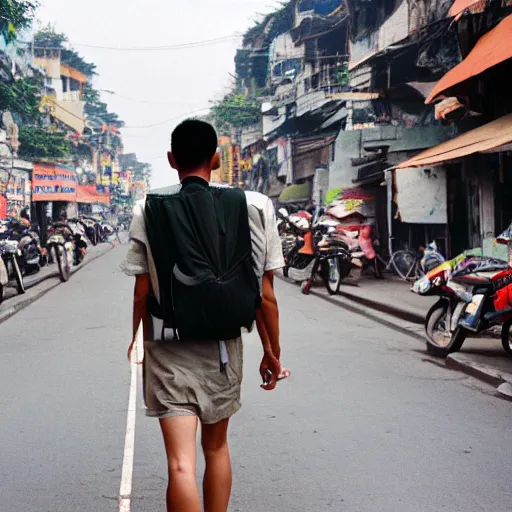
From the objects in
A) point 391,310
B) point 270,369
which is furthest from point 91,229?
point 270,369

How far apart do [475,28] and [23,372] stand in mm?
10091

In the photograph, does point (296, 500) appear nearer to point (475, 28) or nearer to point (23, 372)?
point (23, 372)

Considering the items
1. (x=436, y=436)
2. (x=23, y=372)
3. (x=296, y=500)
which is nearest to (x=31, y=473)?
(x=296, y=500)

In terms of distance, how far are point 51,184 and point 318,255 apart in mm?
20854

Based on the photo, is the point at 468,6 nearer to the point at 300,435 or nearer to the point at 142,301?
the point at 300,435

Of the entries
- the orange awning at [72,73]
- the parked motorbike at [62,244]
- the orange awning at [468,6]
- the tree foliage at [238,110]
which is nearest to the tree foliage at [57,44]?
the orange awning at [72,73]

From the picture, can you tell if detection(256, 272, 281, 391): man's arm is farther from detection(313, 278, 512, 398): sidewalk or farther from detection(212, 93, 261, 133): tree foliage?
detection(212, 93, 261, 133): tree foliage

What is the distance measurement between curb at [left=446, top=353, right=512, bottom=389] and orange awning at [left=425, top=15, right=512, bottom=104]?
4.79 m

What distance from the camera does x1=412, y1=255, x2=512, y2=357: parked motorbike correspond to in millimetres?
7434

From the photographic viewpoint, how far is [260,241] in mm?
2855

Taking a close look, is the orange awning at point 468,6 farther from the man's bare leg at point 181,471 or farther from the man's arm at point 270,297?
the man's bare leg at point 181,471

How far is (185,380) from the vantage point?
9.06 ft

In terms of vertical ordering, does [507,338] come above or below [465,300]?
below

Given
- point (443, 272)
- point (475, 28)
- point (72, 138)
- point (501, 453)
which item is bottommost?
point (501, 453)
